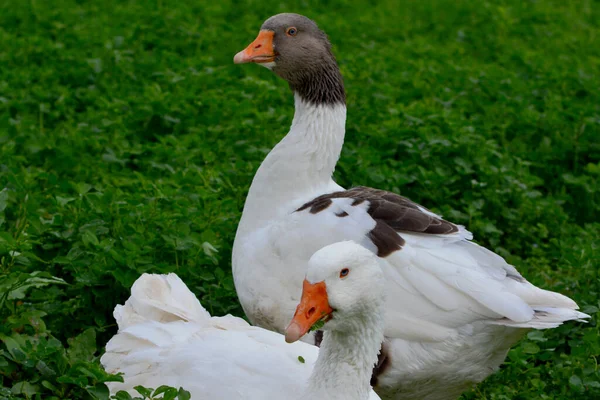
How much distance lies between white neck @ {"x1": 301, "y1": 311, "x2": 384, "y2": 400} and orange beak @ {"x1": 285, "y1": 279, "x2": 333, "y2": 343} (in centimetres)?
22

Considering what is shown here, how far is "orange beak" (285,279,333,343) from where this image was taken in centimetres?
413

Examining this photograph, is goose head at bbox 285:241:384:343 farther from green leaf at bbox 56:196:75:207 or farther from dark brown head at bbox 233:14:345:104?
green leaf at bbox 56:196:75:207

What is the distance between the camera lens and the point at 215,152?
7840 mm

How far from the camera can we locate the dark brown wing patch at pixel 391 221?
201 inches

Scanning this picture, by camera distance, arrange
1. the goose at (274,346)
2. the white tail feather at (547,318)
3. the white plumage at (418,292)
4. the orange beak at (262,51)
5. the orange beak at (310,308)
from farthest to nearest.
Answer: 1. the orange beak at (262,51)
2. the white plumage at (418,292)
3. the white tail feather at (547,318)
4. the goose at (274,346)
5. the orange beak at (310,308)

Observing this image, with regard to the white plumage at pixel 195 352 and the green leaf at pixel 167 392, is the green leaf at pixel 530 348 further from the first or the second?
the green leaf at pixel 167 392

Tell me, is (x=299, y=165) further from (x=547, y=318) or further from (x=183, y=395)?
(x=183, y=395)

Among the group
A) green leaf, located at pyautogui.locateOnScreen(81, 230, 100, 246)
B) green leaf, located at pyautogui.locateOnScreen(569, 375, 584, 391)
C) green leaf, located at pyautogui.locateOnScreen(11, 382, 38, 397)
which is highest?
green leaf, located at pyautogui.locateOnScreen(81, 230, 100, 246)

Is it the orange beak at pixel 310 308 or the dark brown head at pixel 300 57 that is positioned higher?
the dark brown head at pixel 300 57

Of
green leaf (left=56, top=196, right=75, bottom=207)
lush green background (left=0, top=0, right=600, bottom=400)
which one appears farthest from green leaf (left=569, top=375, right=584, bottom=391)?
green leaf (left=56, top=196, right=75, bottom=207)

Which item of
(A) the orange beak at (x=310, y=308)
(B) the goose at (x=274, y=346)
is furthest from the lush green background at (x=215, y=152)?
(A) the orange beak at (x=310, y=308)

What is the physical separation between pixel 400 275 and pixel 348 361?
27.8 inches

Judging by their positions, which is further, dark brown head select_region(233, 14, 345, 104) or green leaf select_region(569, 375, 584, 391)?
dark brown head select_region(233, 14, 345, 104)

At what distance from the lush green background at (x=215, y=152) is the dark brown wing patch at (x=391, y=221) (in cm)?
93
